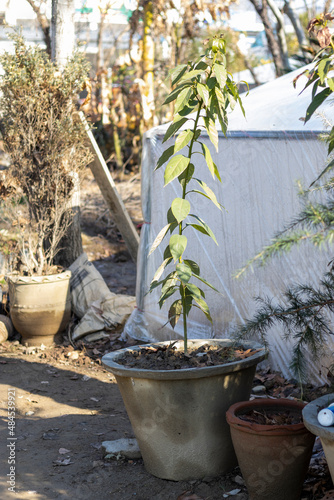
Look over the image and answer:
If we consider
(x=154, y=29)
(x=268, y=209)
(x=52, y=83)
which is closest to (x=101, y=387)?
(x=268, y=209)

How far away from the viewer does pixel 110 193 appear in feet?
21.1

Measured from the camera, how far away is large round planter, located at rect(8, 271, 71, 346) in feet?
17.9

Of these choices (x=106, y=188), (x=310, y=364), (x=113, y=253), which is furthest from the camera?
(x=113, y=253)

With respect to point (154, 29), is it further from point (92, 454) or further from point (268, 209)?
point (92, 454)

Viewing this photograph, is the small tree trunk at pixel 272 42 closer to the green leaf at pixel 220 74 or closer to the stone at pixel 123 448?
the green leaf at pixel 220 74

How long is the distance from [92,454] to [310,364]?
1767 millimetres

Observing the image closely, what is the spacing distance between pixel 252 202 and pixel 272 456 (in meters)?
2.42

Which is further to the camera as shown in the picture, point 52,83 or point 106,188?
point 106,188

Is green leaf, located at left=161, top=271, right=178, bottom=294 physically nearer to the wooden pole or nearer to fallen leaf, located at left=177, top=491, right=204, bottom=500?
fallen leaf, located at left=177, top=491, right=204, bottom=500

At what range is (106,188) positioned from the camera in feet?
21.0

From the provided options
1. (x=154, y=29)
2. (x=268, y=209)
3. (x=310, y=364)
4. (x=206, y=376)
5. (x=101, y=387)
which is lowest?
(x=101, y=387)

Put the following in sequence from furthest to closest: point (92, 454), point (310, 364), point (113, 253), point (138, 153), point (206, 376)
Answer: point (138, 153) → point (113, 253) → point (310, 364) → point (92, 454) → point (206, 376)

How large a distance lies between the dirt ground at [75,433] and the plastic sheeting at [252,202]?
635 millimetres

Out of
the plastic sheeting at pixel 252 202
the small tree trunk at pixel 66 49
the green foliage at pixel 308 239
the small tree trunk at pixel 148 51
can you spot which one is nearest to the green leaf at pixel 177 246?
the green foliage at pixel 308 239
